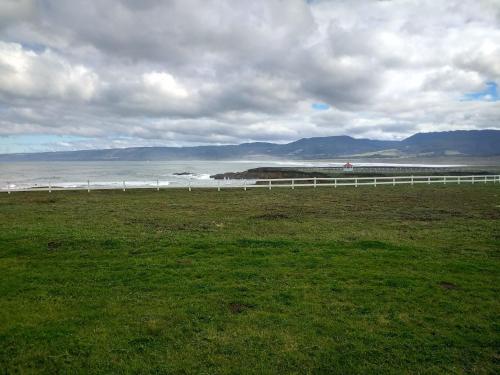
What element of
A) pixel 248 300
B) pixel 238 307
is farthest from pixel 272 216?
pixel 238 307

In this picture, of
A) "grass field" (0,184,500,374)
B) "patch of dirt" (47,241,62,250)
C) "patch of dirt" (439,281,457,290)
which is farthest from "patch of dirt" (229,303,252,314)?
"patch of dirt" (47,241,62,250)

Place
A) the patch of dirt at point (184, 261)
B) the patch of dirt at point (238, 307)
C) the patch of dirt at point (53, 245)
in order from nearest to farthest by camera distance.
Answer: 1. the patch of dirt at point (238, 307)
2. the patch of dirt at point (184, 261)
3. the patch of dirt at point (53, 245)

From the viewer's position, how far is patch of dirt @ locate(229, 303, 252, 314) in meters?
6.00

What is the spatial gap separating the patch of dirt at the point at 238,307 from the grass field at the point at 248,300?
50 mm

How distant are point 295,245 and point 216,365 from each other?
19.9 feet

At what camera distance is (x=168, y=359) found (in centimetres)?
460

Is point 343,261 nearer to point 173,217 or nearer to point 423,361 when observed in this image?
point 423,361

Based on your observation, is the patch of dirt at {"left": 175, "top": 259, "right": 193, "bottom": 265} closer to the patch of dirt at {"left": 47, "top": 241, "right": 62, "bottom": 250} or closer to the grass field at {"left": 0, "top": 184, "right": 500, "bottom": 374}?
the grass field at {"left": 0, "top": 184, "right": 500, "bottom": 374}

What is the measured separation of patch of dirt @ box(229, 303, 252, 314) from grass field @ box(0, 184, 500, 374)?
0.17 feet

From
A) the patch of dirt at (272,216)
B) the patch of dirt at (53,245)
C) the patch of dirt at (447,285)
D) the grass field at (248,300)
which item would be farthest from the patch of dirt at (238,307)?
the patch of dirt at (272,216)

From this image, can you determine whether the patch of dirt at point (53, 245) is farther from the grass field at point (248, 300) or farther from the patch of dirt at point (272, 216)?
the patch of dirt at point (272, 216)

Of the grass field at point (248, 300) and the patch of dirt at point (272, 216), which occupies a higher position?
the patch of dirt at point (272, 216)

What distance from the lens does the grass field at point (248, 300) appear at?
4.65 m

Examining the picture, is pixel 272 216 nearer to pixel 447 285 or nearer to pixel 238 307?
pixel 447 285
